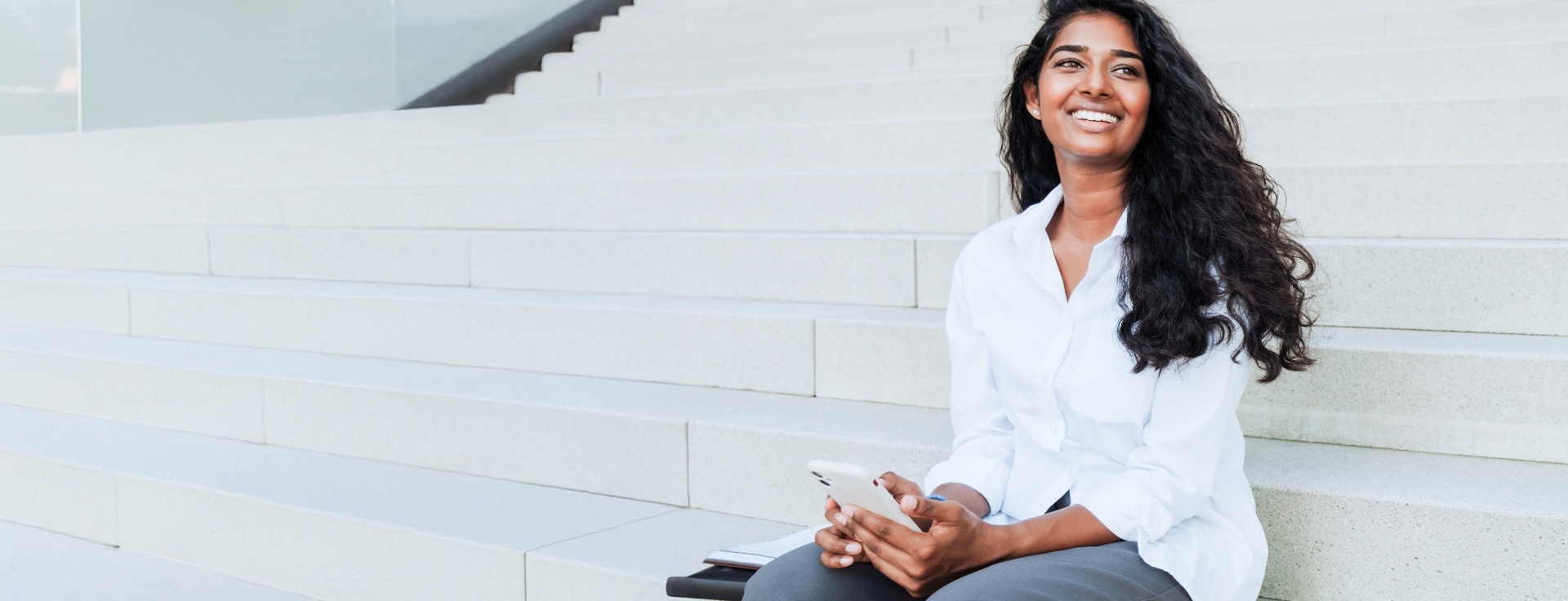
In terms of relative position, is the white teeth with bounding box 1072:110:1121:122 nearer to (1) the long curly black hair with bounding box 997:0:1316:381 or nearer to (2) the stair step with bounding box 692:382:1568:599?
(1) the long curly black hair with bounding box 997:0:1316:381

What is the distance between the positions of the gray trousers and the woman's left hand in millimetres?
22

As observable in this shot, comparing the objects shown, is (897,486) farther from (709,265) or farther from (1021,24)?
(1021,24)

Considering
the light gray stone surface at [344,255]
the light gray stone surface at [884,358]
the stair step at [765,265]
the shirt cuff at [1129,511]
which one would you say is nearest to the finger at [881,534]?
the shirt cuff at [1129,511]

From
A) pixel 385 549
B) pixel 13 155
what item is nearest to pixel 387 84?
pixel 13 155

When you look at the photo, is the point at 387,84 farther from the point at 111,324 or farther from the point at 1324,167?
the point at 1324,167

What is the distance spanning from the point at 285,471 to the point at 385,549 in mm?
688

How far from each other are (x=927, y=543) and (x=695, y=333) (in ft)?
5.84

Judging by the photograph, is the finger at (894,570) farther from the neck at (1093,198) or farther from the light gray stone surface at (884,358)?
the light gray stone surface at (884,358)

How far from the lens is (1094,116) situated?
1927mm

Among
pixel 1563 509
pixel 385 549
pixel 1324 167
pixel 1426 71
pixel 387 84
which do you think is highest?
pixel 387 84

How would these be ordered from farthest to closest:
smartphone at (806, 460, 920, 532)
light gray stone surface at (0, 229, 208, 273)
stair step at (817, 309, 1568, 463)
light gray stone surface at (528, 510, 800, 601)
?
light gray stone surface at (0, 229, 208, 273), light gray stone surface at (528, 510, 800, 601), stair step at (817, 309, 1568, 463), smartphone at (806, 460, 920, 532)

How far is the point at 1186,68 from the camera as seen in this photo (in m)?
1.92

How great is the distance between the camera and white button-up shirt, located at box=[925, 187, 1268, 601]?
1794 millimetres

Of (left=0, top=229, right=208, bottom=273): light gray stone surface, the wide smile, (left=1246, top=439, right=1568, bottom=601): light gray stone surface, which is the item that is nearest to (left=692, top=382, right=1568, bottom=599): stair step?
(left=1246, top=439, right=1568, bottom=601): light gray stone surface
